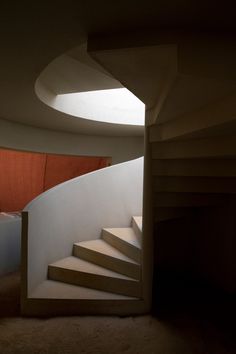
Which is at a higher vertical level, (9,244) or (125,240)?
(125,240)

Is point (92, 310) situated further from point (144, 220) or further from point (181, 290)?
point (181, 290)

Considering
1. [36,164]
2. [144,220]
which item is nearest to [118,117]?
[144,220]

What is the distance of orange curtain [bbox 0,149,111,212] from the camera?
24.0 ft

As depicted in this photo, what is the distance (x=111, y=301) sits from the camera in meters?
2.97

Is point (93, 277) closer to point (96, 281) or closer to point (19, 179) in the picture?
point (96, 281)

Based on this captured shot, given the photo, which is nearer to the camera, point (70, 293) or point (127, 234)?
point (70, 293)

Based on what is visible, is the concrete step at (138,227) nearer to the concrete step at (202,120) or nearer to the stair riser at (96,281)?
the stair riser at (96,281)

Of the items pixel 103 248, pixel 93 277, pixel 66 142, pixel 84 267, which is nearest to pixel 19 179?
pixel 66 142

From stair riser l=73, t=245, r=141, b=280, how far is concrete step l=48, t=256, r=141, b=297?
0.05 meters

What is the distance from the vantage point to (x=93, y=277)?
318 cm

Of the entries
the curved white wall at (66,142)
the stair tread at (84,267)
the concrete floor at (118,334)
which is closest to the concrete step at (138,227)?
the stair tread at (84,267)

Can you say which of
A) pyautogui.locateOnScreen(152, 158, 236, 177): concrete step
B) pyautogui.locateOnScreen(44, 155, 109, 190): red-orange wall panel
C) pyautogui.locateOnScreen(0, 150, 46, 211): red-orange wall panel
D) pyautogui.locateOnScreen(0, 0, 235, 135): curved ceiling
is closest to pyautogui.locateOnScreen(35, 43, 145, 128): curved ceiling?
pyautogui.locateOnScreen(0, 0, 235, 135): curved ceiling

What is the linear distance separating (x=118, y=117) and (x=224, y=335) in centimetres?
301

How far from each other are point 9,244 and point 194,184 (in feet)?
9.18
